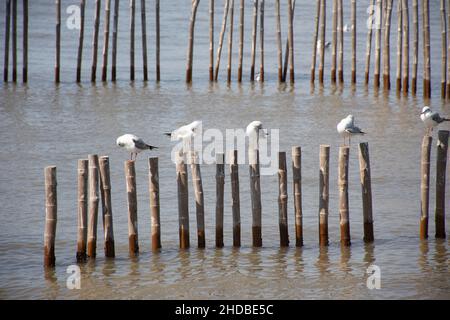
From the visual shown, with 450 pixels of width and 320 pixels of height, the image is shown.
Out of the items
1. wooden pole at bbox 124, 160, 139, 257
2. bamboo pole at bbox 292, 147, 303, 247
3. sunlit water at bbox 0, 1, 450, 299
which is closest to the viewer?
sunlit water at bbox 0, 1, 450, 299

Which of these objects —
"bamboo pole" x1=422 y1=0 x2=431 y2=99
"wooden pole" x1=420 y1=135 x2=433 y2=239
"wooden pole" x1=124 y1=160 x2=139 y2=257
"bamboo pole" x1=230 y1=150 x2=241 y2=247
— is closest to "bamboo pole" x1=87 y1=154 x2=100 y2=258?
"wooden pole" x1=124 y1=160 x2=139 y2=257

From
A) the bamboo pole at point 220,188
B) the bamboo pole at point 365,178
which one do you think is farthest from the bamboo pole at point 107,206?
the bamboo pole at point 365,178

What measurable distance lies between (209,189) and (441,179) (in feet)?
12.3

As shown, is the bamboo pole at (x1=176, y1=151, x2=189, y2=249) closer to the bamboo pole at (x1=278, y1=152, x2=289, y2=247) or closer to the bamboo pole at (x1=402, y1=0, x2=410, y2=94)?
the bamboo pole at (x1=278, y1=152, x2=289, y2=247)

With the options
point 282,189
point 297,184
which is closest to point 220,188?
point 282,189

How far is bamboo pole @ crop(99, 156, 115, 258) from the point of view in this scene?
403 inches

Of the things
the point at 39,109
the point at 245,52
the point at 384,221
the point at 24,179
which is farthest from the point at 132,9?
the point at 384,221

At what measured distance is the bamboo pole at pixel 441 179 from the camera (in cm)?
1104

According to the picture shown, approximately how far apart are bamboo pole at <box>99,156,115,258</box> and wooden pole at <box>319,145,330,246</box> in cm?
224

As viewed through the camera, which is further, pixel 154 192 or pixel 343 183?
pixel 343 183

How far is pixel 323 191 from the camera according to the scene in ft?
35.1

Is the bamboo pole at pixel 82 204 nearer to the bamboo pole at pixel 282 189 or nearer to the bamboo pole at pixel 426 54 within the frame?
the bamboo pole at pixel 282 189

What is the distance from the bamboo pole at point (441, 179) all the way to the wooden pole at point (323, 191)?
4.24ft

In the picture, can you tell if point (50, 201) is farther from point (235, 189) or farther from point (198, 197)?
point (235, 189)
